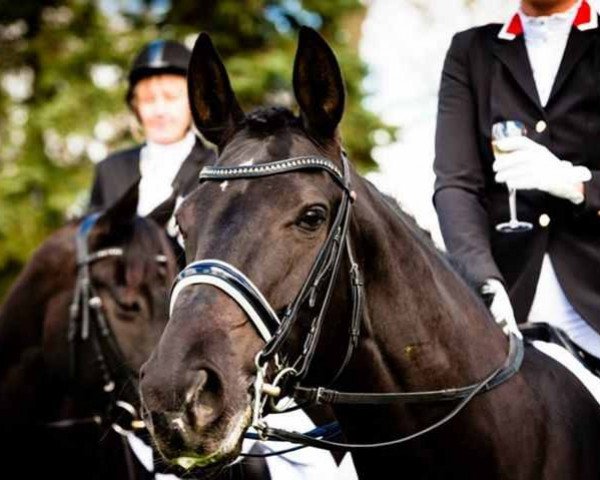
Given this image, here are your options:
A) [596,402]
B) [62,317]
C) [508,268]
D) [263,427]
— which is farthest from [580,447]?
[62,317]

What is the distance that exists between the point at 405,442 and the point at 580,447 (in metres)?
0.69

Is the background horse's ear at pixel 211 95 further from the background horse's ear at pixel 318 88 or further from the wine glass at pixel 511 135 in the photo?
the wine glass at pixel 511 135

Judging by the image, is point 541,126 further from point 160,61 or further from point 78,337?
point 160,61

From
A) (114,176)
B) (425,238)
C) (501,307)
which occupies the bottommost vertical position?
(114,176)

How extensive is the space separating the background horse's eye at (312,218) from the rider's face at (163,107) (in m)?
3.62

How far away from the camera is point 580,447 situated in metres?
3.78

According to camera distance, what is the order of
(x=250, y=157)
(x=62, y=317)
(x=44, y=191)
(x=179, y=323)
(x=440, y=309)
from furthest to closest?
(x=44, y=191)
(x=62, y=317)
(x=440, y=309)
(x=250, y=157)
(x=179, y=323)

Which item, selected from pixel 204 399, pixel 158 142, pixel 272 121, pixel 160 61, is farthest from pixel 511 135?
pixel 160 61

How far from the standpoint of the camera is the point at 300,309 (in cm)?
317

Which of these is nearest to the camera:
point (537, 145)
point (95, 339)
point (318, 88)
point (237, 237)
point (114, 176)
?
point (237, 237)

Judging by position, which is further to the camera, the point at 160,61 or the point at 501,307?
the point at 160,61

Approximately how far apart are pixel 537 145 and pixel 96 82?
1099 centimetres

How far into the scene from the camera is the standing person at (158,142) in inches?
263

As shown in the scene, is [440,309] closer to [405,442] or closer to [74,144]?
[405,442]
